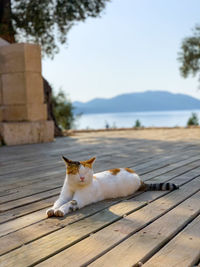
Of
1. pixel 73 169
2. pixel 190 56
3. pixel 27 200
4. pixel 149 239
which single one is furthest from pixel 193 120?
pixel 149 239

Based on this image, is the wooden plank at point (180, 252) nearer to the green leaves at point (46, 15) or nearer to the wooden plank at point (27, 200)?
the wooden plank at point (27, 200)

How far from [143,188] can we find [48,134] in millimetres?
5769

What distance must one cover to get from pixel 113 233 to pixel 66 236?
282 mm

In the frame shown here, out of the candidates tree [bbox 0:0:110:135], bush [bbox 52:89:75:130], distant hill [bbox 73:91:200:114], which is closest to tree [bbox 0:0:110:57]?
tree [bbox 0:0:110:135]

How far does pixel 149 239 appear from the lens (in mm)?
1883

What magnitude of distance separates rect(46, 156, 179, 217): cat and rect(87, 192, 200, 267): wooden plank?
566 millimetres

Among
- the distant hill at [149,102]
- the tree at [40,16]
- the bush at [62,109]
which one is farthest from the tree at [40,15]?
the distant hill at [149,102]

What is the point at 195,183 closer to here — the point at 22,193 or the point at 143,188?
the point at 143,188

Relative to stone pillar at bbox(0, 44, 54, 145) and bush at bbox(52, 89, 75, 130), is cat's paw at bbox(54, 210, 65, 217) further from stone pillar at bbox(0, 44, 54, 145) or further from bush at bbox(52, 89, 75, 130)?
bush at bbox(52, 89, 75, 130)

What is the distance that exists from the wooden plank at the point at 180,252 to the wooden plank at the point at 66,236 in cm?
33

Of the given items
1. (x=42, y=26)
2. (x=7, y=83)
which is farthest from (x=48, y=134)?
(x=42, y=26)

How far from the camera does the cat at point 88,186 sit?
250cm

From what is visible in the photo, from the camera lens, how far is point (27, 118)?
8.12m

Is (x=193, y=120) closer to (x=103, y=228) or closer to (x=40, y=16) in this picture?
(x=40, y=16)
